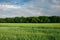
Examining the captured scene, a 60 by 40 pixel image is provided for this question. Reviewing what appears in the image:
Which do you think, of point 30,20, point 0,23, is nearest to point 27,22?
point 30,20

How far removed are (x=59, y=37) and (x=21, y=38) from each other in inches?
49.0

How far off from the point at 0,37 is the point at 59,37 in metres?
1.88

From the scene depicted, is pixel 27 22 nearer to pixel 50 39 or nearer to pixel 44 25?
pixel 44 25

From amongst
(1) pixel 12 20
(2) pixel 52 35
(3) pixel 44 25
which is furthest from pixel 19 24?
(2) pixel 52 35

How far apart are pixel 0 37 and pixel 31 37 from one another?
956 mm

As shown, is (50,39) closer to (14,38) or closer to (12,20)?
(14,38)

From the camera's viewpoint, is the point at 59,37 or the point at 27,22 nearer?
the point at 59,37

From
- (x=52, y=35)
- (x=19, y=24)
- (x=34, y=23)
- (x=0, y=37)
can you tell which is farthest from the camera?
(x=19, y=24)

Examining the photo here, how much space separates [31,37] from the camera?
17.8 feet

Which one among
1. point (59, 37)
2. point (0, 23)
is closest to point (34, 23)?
point (0, 23)

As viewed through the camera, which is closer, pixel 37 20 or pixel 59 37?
pixel 59 37

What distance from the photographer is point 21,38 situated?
5.36m

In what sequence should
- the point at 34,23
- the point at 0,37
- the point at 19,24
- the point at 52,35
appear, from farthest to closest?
1. the point at 19,24
2. the point at 34,23
3. the point at 52,35
4. the point at 0,37

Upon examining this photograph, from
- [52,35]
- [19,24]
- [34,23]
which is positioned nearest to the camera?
[52,35]
